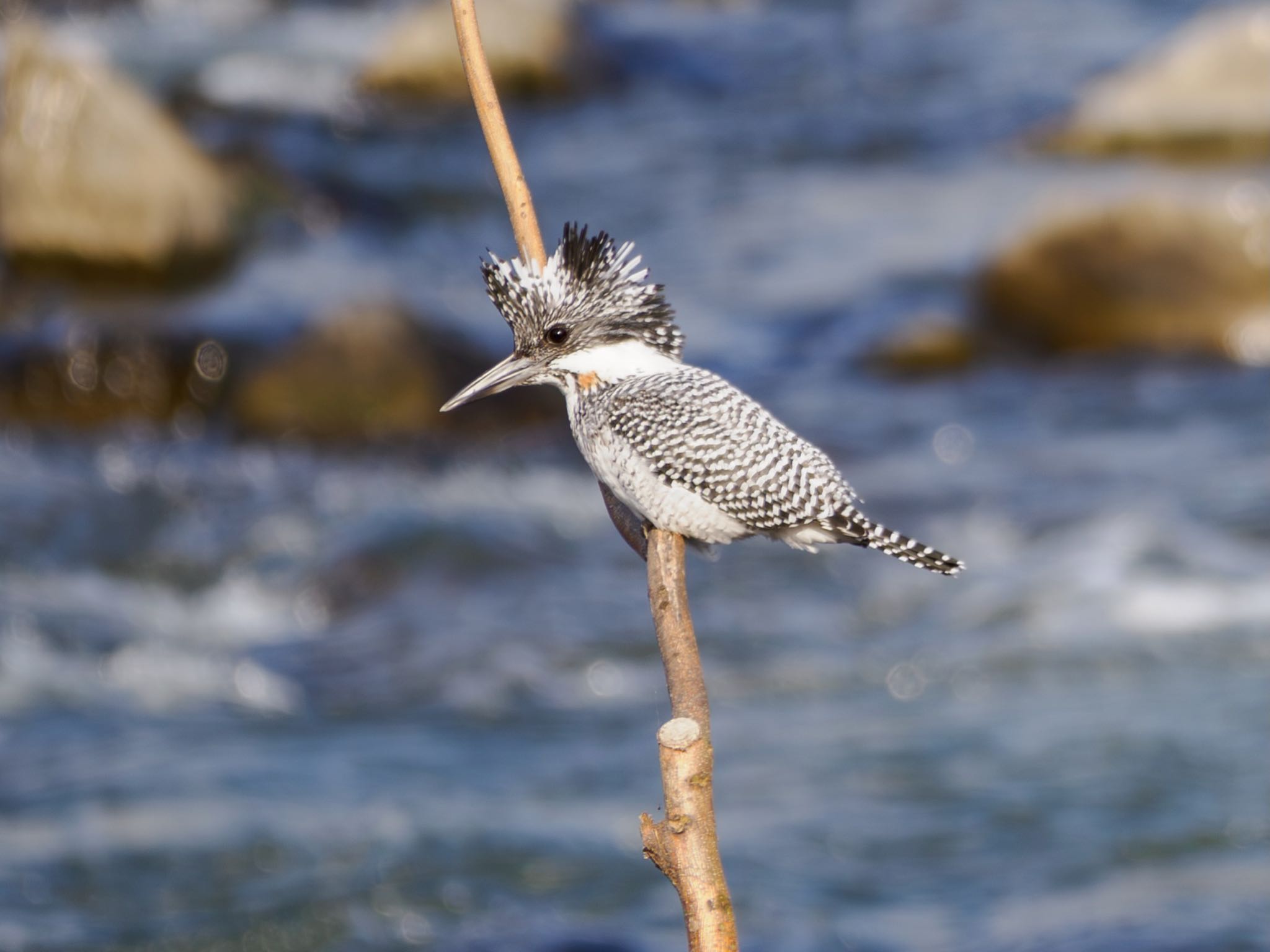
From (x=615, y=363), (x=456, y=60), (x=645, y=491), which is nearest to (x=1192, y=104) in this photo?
(x=456, y=60)

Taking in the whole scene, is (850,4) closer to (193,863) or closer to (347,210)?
(347,210)

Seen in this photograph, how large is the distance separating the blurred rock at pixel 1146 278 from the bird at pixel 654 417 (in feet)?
34.9

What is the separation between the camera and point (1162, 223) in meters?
14.5

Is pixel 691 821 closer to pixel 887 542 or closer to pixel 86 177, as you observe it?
pixel 887 542

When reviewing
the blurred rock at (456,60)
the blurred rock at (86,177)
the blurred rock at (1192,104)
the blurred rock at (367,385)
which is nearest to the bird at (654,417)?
the blurred rock at (367,385)

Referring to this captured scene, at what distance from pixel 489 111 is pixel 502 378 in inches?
35.8

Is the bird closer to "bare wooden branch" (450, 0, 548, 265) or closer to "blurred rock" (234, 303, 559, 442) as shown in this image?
"bare wooden branch" (450, 0, 548, 265)

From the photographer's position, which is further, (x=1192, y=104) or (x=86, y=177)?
(x=1192, y=104)

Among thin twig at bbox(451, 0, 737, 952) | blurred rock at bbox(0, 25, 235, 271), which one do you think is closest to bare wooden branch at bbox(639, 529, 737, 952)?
thin twig at bbox(451, 0, 737, 952)

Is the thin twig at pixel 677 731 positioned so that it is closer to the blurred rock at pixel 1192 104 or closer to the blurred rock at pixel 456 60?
the blurred rock at pixel 1192 104

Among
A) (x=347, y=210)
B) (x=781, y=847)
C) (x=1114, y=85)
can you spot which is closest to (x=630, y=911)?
(x=781, y=847)

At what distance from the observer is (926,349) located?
47.8ft

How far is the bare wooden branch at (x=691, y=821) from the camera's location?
2.52 meters

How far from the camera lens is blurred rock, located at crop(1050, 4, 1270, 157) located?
1839 centimetres
